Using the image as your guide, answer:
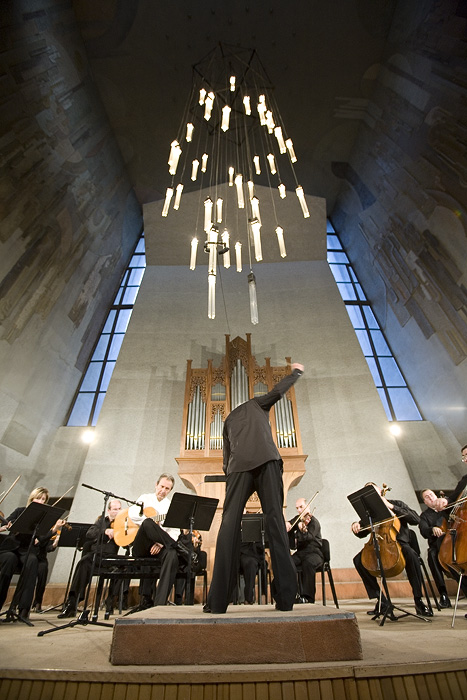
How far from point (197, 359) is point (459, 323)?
5.30 metres

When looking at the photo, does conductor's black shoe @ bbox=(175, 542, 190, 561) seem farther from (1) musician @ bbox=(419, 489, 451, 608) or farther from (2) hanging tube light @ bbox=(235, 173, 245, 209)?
(2) hanging tube light @ bbox=(235, 173, 245, 209)

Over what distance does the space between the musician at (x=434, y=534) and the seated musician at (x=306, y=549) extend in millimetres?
1279

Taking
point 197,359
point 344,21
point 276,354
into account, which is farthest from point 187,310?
point 344,21

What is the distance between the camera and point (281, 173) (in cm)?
1033

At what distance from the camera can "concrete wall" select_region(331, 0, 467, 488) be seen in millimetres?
6465

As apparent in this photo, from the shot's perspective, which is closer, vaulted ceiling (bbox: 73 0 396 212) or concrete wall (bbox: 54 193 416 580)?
concrete wall (bbox: 54 193 416 580)

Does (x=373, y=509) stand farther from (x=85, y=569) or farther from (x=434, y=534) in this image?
(x=85, y=569)

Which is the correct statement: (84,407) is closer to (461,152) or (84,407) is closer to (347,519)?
(347,519)

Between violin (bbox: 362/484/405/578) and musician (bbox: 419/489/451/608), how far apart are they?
1.14 meters

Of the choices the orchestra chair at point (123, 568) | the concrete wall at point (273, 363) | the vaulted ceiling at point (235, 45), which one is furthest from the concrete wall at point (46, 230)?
the orchestra chair at point (123, 568)

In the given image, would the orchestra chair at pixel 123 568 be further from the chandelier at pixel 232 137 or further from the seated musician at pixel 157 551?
the chandelier at pixel 232 137

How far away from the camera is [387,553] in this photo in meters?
3.35

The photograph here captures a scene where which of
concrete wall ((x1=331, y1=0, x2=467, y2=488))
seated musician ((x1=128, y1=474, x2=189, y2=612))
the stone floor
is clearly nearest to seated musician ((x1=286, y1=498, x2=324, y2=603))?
seated musician ((x1=128, y1=474, x2=189, y2=612))

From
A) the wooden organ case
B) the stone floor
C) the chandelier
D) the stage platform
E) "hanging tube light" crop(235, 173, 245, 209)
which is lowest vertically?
the stage platform
